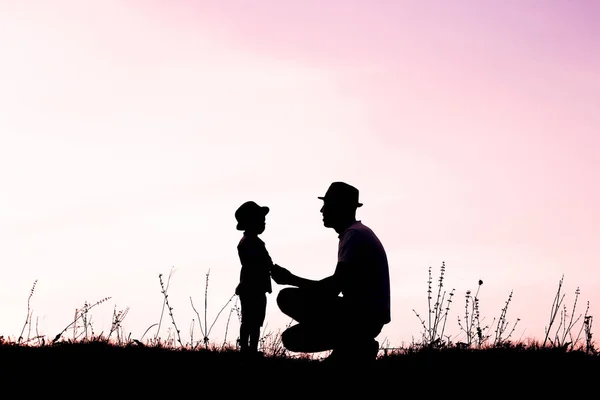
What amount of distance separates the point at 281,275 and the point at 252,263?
115 inches

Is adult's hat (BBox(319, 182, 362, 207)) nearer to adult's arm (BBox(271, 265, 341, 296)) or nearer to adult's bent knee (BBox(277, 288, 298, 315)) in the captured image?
adult's arm (BBox(271, 265, 341, 296))

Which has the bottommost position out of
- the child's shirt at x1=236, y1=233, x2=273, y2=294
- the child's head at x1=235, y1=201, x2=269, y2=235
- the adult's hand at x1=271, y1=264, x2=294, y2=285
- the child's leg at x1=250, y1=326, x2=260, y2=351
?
Answer: the child's leg at x1=250, y1=326, x2=260, y2=351

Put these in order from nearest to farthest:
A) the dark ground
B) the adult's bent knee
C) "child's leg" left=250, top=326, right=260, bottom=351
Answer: the dark ground → the adult's bent knee → "child's leg" left=250, top=326, right=260, bottom=351

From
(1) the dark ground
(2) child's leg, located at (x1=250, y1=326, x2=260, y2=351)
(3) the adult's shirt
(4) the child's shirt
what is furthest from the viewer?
(2) child's leg, located at (x1=250, y1=326, x2=260, y2=351)

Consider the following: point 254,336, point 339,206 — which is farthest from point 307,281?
point 254,336

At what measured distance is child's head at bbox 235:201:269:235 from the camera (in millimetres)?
10984

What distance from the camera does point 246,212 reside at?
1100cm

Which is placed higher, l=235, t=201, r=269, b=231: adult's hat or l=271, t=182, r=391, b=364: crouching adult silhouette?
l=235, t=201, r=269, b=231: adult's hat

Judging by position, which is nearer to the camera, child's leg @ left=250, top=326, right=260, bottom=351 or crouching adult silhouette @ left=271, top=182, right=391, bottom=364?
crouching adult silhouette @ left=271, top=182, right=391, bottom=364

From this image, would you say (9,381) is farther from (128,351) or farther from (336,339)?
(336,339)

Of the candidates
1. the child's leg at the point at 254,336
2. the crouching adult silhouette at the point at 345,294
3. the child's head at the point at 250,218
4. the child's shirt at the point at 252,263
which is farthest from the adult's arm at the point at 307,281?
the child's leg at the point at 254,336

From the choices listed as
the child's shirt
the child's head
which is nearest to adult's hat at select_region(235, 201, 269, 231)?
the child's head

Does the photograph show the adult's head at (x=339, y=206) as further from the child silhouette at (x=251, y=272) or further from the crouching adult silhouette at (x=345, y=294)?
the child silhouette at (x=251, y=272)

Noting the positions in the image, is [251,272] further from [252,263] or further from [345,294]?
[345,294]
